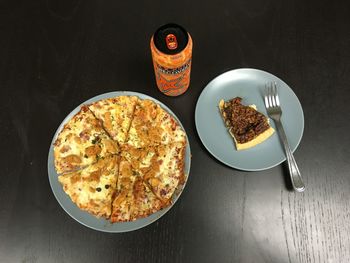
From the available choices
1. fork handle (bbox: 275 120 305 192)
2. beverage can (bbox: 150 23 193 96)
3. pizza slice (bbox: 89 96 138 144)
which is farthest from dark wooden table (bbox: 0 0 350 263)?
beverage can (bbox: 150 23 193 96)

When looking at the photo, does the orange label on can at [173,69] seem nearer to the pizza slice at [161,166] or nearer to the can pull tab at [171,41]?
the can pull tab at [171,41]

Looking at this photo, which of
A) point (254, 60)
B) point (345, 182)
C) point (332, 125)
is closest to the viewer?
point (345, 182)

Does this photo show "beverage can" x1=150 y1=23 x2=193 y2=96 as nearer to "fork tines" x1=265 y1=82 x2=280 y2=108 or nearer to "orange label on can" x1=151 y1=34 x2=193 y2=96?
"orange label on can" x1=151 y1=34 x2=193 y2=96

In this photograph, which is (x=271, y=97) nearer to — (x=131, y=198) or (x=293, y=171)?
(x=293, y=171)

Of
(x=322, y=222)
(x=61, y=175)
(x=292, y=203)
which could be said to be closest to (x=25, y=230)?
(x=61, y=175)

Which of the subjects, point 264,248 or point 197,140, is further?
point 197,140


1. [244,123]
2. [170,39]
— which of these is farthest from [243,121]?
[170,39]

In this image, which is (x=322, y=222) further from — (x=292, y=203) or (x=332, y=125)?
(x=332, y=125)
